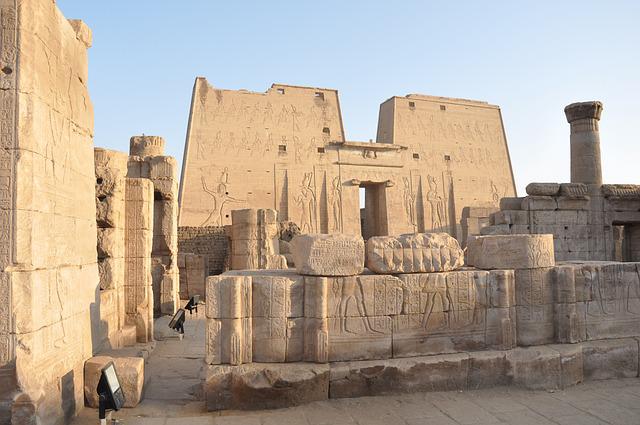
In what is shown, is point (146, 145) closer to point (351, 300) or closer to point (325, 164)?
point (325, 164)

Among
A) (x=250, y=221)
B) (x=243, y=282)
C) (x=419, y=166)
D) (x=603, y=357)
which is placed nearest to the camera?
(x=243, y=282)

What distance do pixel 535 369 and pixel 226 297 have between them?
354 cm

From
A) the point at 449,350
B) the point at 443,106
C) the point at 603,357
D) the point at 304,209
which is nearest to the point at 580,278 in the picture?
the point at 603,357

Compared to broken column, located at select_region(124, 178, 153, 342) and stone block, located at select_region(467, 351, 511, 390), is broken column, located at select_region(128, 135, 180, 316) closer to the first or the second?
broken column, located at select_region(124, 178, 153, 342)

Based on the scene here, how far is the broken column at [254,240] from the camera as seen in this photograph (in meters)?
13.4

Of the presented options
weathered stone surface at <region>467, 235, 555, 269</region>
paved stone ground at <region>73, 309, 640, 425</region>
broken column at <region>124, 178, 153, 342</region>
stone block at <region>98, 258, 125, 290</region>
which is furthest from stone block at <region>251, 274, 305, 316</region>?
broken column at <region>124, 178, 153, 342</region>

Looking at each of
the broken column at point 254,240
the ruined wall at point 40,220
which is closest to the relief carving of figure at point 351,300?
the ruined wall at point 40,220

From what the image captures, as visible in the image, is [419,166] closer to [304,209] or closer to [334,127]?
[334,127]

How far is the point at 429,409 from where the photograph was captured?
15.3 feet

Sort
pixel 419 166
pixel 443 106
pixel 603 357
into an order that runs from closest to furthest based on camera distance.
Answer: pixel 603 357 → pixel 419 166 → pixel 443 106

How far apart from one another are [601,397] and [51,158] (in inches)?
236

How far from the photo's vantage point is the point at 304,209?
69.2 ft

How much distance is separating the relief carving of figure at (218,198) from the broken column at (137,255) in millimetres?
11944

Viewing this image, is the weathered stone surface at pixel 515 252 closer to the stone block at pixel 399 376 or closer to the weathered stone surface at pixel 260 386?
the stone block at pixel 399 376
